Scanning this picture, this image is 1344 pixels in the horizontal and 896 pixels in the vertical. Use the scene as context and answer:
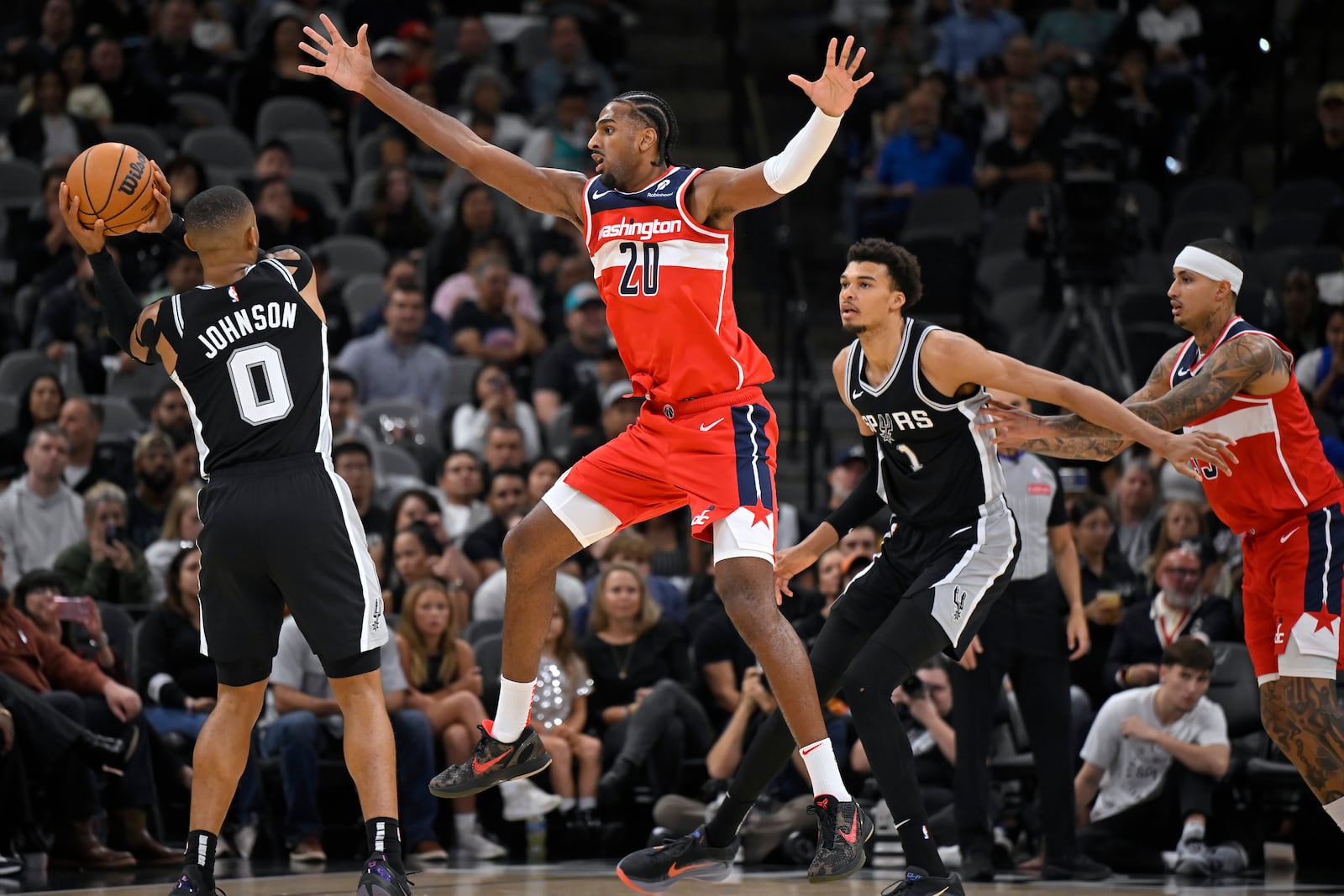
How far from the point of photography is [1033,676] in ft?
→ 25.7

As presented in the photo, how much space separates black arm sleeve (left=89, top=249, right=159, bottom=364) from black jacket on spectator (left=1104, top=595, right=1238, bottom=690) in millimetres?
5509

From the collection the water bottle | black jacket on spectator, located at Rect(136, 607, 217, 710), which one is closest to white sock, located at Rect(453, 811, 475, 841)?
the water bottle

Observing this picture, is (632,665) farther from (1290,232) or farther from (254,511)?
(1290,232)

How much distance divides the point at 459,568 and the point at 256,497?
4.30m

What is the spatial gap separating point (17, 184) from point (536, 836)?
719 centimetres

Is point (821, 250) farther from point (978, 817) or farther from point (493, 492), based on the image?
point (978, 817)

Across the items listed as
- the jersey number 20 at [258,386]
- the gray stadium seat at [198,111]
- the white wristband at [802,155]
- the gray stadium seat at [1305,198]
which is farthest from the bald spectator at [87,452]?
the gray stadium seat at [1305,198]

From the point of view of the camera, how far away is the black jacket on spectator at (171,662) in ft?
28.7

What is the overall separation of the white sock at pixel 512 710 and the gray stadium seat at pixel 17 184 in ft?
28.0

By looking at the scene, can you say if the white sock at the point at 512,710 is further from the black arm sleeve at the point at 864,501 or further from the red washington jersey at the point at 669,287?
the black arm sleeve at the point at 864,501

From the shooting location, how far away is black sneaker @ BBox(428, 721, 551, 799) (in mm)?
5852

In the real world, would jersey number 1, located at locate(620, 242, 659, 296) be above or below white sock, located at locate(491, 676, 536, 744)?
above

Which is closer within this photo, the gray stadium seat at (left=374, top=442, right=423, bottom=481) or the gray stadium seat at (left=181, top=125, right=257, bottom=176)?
the gray stadium seat at (left=374, top=442, right=423, bottom=481)

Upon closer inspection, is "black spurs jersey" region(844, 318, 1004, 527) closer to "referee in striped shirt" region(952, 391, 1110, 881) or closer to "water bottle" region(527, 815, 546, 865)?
"referee in striped shirt" region(952, 391, 1110, 881)
